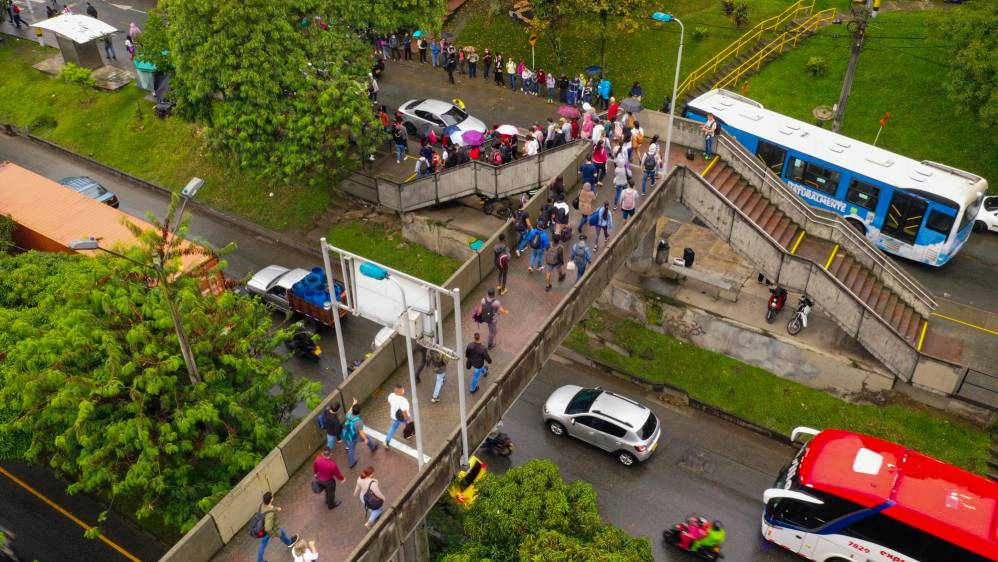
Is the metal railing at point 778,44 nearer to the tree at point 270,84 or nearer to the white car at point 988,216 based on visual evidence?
the white car at point 988,216

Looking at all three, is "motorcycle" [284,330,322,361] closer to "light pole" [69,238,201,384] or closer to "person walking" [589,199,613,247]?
"light pole" [69,238,201,384]

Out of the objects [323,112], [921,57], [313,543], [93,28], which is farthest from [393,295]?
[93,28]

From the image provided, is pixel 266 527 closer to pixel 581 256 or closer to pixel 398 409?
pixel 398 409

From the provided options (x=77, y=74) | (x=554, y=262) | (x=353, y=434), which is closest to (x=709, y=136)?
(x=554, y=262)

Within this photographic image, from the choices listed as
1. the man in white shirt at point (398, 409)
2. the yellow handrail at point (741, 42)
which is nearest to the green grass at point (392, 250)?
the man in white shirt at point (398, 409)

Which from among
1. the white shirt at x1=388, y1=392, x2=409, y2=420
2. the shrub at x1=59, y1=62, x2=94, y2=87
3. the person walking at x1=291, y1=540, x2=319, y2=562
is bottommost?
the shrub at x1=59, y1=62, x2=94, y2=87

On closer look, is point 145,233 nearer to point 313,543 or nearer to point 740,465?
point 313,543

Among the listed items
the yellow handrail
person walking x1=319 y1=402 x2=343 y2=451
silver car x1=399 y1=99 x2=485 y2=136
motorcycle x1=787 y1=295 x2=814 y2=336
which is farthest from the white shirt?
the yellow handrail
